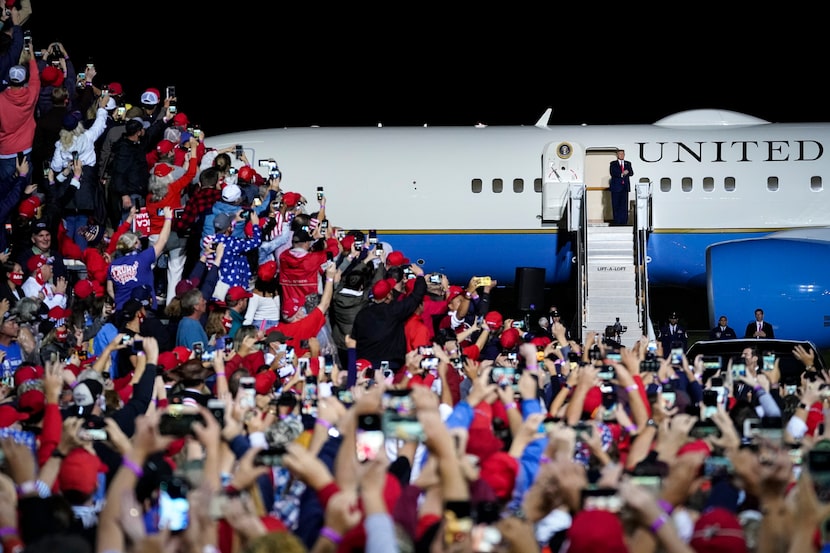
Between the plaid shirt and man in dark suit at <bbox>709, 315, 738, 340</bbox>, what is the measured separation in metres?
8.33

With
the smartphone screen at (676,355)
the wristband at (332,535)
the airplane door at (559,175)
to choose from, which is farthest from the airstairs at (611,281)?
the wristband at (332,535)

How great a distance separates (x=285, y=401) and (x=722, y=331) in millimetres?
13228

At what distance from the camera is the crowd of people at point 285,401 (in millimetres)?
4836

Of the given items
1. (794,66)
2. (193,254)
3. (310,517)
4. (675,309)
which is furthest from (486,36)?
(310,517)

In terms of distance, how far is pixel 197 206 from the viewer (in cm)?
1485

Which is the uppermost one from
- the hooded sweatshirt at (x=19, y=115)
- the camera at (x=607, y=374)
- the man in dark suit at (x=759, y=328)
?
the hooded sweatshirt at (x=19, y=115)

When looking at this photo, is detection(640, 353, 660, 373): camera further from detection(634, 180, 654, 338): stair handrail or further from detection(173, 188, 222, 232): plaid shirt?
detection(634, 180, 654, 338): stair handrail

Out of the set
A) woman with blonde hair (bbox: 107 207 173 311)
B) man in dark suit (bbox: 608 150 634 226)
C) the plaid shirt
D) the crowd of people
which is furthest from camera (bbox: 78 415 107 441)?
man in dark suit (bbox: 608 150 634 226)

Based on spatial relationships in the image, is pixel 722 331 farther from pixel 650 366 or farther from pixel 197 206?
pixel 650 366

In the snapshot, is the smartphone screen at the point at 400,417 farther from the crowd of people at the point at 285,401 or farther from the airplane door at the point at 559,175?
the airplane door at the point at 559,175

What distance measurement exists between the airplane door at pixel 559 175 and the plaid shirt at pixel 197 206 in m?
8.20

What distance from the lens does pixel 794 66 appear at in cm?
4544

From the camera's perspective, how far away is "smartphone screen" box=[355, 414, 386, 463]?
5637mm

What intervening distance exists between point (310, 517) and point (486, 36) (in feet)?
140
